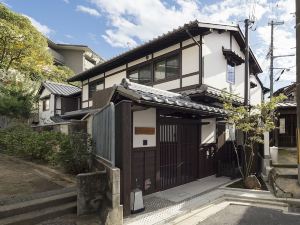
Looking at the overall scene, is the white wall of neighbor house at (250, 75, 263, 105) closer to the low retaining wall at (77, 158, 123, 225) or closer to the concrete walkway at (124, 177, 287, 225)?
the concrete walkway at (124, 177, 287, 225)

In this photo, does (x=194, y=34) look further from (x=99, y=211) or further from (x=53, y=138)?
(x=99, y=211)

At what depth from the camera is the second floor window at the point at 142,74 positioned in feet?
49.6

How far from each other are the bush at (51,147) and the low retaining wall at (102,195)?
2.26 meters

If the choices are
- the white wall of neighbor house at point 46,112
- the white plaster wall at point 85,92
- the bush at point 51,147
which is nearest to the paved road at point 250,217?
the bush at point 51,147

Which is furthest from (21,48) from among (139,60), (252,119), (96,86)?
(252,119)

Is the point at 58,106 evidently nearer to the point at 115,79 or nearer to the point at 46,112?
the point at 46,112

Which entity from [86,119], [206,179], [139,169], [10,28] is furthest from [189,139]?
[10,28]

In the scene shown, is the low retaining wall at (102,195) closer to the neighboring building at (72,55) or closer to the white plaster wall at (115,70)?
the white plaster wall at (115,70)

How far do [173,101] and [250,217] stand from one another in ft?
13.1

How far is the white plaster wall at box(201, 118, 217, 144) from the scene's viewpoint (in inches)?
464

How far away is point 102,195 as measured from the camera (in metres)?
6.86

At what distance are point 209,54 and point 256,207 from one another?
8.05 meters

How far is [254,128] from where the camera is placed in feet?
35.2

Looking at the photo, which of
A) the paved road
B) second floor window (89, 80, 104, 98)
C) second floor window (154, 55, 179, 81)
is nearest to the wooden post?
the paved road
